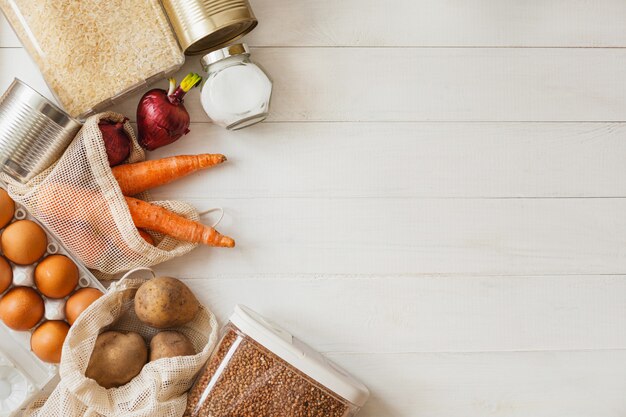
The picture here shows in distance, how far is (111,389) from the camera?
1068mm

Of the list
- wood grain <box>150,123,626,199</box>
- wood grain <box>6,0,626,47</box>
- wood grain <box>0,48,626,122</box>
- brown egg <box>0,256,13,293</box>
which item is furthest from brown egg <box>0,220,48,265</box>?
wood grain <box>6,0,626,47</box>

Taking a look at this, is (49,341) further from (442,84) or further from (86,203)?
(442,84)

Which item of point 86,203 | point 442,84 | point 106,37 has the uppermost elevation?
point 442,84

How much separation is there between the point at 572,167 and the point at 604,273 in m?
0.21

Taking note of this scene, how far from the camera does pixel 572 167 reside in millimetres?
1222

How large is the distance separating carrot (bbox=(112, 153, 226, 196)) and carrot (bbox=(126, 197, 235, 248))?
0.03 metres

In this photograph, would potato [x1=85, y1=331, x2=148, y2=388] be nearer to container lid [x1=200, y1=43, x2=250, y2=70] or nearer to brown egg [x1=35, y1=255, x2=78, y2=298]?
→ brown egg [x1=35, y1=255, x2=78, y2=298]

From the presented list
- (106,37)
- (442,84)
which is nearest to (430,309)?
(442,84)

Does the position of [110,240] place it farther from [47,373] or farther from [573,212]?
[573,212]

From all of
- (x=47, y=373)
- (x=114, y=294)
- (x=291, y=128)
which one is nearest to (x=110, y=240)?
(x=114, y=294)

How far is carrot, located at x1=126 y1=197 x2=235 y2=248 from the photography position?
111cm

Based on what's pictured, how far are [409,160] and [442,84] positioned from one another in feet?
0.51

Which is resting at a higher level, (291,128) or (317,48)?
(317,48)

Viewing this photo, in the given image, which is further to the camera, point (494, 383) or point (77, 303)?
point (494, 383)
